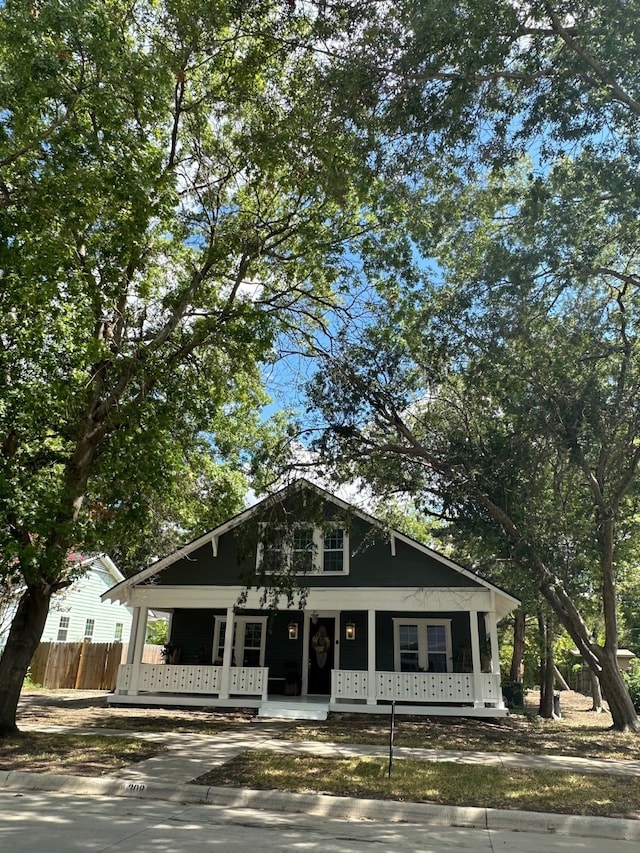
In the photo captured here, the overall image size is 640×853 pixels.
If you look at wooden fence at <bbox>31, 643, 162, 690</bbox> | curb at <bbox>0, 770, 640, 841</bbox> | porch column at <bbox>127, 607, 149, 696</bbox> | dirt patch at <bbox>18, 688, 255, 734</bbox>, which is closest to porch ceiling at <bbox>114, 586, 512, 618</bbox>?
porch column at <bbox>127, 607, 149, 696</bbox>

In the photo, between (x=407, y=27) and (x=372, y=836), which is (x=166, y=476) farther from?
(x=407, y=27)

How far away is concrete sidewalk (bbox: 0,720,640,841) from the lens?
6.66m

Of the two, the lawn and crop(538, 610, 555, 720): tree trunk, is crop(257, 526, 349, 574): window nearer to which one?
the lawn

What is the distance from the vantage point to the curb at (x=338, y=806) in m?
6.59

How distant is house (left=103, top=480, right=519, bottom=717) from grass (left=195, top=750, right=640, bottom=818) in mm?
5465

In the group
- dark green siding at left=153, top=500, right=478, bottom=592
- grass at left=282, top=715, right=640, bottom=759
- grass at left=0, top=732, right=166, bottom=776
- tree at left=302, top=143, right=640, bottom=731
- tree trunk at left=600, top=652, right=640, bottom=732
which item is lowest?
grass at left=0, top=732, right=166, bottom=776

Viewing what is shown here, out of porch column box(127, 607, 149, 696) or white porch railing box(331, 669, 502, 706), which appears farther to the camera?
porch column box(127, 607, 149, 696)

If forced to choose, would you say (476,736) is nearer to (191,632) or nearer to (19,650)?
(19,650)

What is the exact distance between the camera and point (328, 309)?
14.3m

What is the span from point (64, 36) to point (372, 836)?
11154 mm

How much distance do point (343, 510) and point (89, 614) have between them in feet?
53.6

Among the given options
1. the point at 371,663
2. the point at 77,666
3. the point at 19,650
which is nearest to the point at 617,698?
A: the point at 371,663

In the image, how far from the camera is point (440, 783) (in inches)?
319

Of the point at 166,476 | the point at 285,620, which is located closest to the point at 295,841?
the point at 166,476
